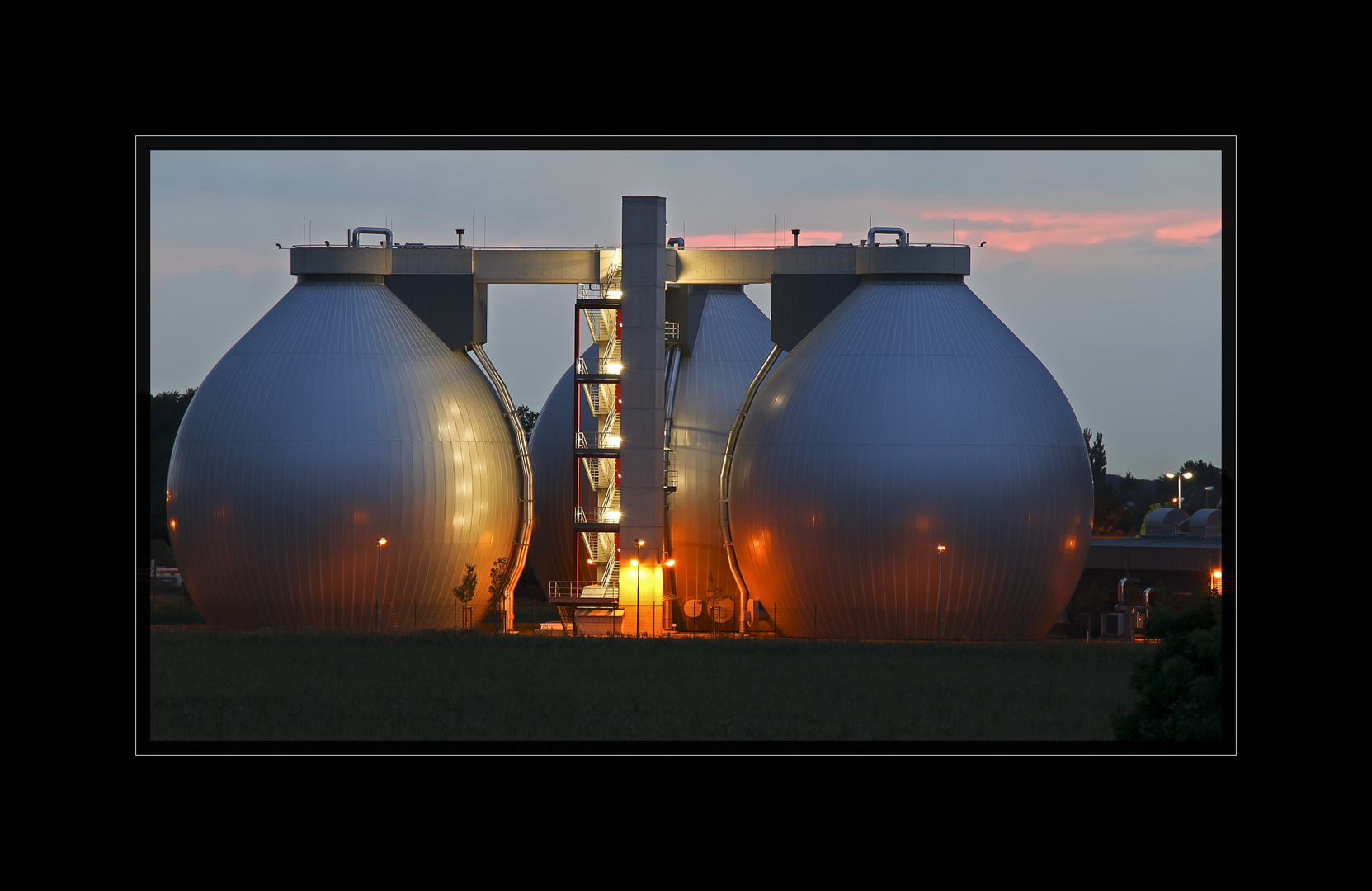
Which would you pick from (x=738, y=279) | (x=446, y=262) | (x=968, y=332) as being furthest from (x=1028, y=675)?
(x=446, y=262)

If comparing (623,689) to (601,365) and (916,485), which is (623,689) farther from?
(601,365)

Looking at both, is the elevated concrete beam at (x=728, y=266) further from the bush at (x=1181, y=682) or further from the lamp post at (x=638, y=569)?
the bush at (x=1181, y=682)

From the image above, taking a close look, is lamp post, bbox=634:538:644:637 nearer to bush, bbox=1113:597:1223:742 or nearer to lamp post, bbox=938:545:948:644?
lamp post, bbox=938:545:948:644

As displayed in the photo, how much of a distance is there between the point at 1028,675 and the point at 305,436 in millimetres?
21467

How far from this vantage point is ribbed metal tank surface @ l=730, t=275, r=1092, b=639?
4903 cm

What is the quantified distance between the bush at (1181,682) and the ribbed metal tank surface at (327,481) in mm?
28334

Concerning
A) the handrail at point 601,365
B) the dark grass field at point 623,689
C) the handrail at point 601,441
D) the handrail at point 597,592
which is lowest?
the dark grass field at point 623,689

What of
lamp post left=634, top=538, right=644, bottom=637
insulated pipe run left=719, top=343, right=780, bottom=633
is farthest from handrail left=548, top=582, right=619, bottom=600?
insulated pipe run left=719, top=343, right=780, bottom=633

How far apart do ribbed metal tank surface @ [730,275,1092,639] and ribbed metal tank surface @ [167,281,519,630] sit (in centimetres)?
867

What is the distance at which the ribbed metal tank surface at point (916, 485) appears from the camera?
49.0 m

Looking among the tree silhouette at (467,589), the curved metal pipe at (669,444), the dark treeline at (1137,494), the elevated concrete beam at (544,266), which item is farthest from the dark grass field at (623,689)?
the dark treeline at (1137,494)

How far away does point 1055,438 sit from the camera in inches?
1991

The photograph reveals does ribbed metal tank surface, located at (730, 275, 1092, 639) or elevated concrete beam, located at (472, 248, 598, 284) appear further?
elevated concrete beam, located at (472, 248, 598, 284)

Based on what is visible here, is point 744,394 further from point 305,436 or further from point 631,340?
point 305,436
